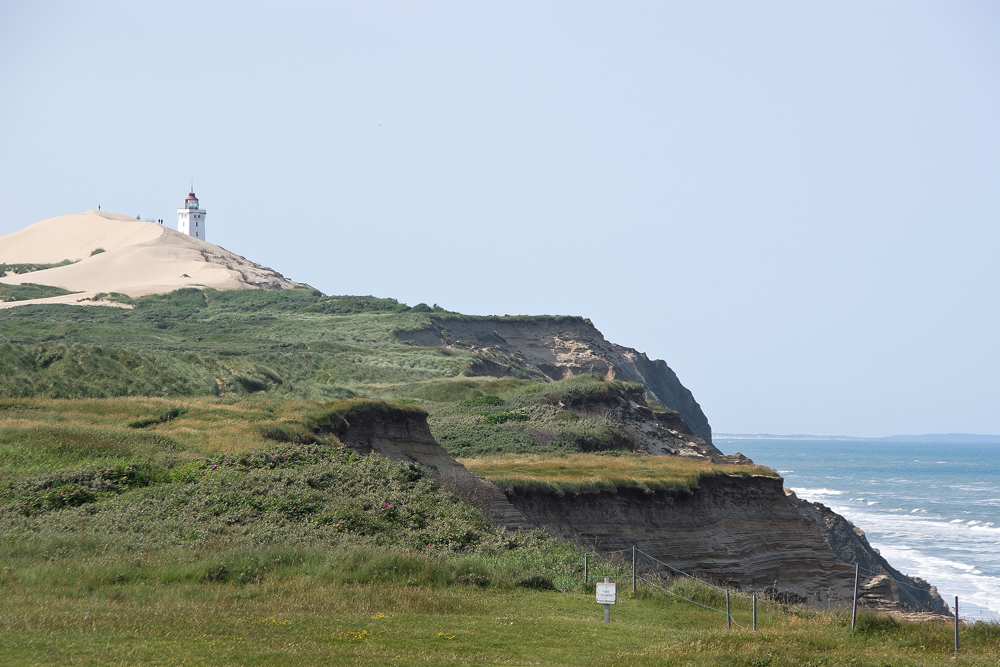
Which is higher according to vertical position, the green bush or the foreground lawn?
the green bush

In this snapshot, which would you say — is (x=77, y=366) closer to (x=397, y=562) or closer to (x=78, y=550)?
(x=78, y=550)

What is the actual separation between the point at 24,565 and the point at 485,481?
15.1m

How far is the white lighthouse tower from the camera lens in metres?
167

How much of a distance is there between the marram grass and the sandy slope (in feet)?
281

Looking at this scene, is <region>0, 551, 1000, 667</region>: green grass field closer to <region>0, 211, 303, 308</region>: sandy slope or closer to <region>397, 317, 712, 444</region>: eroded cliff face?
<region>397, 317, 712, 444</region>: eroded cliff face

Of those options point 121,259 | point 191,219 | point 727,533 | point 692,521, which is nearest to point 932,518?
point 727,533

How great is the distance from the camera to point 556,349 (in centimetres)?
9956

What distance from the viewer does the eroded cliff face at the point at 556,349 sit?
9331cm

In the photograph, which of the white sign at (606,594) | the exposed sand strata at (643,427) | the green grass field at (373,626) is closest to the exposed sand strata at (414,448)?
the green grass field at (373,626)

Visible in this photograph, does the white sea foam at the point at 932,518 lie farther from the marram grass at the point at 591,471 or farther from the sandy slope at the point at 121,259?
the sandy slope at the point at 121,259

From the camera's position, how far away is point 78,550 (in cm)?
1681

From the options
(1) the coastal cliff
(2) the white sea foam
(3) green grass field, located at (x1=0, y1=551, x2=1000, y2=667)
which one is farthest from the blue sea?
(1) the coastal cliff

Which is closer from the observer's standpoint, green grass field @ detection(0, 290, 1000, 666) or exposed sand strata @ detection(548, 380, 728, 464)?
green grass field @ detection(0, 290, 1000, 666)

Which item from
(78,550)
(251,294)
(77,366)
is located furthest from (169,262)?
(78,550)
